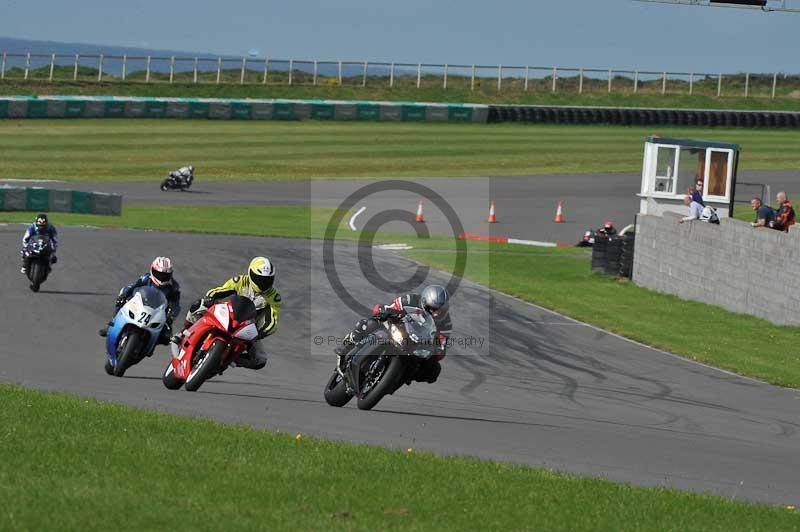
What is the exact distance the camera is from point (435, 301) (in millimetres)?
13055

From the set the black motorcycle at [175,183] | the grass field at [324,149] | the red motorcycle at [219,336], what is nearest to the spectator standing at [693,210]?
the red motorcycle at [219,336]

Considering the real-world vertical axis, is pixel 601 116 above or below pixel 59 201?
above

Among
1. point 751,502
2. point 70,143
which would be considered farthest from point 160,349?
point 70,143

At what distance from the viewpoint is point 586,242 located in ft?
119

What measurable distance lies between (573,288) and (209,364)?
15.2 meters

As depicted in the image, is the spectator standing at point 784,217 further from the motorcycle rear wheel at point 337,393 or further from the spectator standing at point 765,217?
the motorcycle rear wheel at point 337,393

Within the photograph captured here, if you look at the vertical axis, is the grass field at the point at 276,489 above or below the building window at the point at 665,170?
below

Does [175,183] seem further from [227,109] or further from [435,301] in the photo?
[435,301]

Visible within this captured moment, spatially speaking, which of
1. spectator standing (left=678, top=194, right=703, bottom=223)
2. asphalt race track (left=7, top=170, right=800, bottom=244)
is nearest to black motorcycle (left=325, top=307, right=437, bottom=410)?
spectator standing (left=678, top=194, right=703, bottom=223)

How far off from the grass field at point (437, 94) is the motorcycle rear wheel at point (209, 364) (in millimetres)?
55357

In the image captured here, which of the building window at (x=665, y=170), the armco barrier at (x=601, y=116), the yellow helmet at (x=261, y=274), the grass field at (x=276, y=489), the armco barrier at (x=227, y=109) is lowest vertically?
the grass field at (x=276, y=489)

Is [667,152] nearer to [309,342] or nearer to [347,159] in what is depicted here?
[309,342]

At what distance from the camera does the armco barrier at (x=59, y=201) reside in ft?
123

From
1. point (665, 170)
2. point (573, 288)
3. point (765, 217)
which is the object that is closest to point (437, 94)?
point (665, 170)
